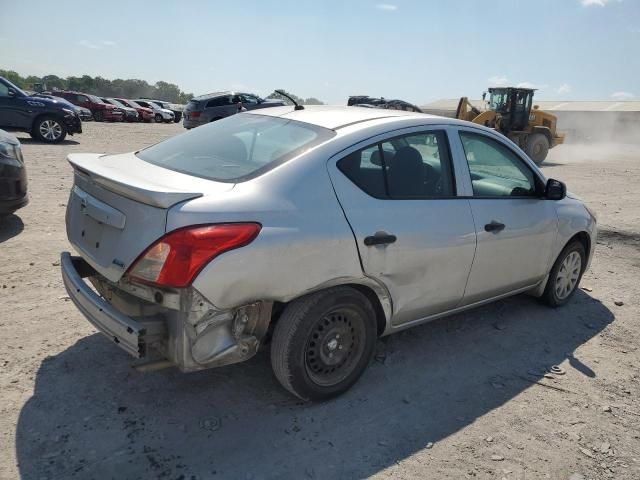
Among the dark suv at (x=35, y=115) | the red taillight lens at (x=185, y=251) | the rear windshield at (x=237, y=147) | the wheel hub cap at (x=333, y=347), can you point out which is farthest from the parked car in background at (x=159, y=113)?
the red taillight lens at (x=185, y=251)

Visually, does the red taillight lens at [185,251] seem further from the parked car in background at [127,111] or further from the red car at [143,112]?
the red car at [143,112]

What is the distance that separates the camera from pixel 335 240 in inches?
110

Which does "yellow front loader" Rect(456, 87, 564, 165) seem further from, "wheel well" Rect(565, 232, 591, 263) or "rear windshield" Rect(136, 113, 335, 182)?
"rear windshield" Rect(136, 113, 335, 182)

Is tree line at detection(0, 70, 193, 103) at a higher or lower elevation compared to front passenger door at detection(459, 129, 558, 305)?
higher

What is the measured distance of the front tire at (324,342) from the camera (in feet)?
9.17

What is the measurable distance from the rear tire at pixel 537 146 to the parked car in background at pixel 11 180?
17.0 metres

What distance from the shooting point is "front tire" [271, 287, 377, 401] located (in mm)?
2795

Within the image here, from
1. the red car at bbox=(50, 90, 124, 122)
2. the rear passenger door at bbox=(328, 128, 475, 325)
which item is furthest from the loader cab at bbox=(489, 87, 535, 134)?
the red car at bbox=(50, 90, 124, 122)

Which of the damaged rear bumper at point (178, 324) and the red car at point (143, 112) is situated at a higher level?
the red car at point (143, 112)

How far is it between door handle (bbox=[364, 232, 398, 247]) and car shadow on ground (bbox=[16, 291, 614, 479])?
965 mm

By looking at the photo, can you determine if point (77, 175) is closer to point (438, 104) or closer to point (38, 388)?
point (38, 388)

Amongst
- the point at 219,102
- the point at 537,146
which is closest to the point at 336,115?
the point at 537,146

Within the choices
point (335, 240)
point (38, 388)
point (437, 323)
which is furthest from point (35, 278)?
point (437, 323)

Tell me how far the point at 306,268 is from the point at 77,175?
1.58 metres
